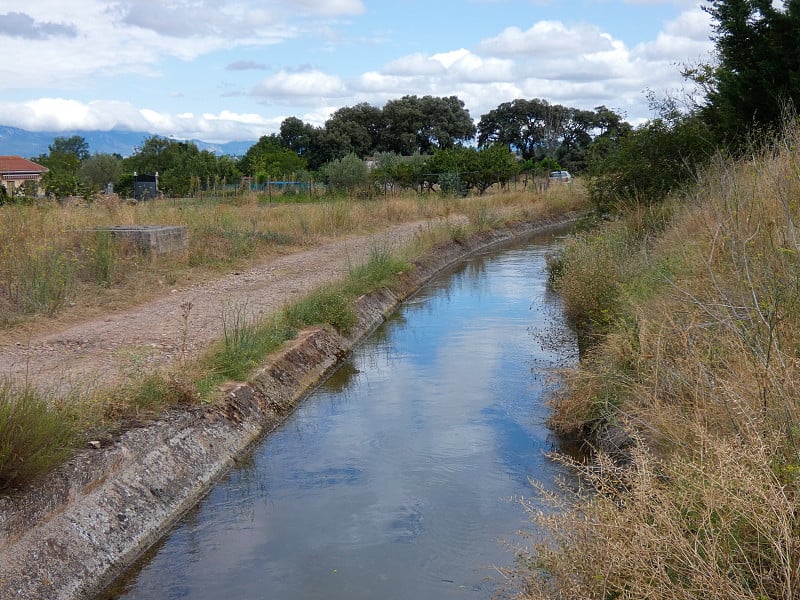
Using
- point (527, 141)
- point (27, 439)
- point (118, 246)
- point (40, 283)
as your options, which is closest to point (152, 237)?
point (118, 246)

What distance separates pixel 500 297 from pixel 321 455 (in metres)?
9.57

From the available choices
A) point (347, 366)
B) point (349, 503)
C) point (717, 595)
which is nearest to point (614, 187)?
point (347, 366)

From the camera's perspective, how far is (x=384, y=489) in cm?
762

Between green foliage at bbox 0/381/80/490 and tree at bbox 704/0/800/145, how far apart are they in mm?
12171

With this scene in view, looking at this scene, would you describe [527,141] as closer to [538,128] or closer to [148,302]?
[538,128]

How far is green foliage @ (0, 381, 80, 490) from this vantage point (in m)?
5.81

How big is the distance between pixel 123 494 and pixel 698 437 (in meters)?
4.32

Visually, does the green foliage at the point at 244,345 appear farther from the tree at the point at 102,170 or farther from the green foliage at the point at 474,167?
the tree at the point at 102,170

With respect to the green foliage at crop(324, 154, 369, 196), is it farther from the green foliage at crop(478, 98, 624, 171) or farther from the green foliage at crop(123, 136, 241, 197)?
the green foliage at crop(478, 98, 624, 171)

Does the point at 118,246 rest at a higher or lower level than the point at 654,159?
lower

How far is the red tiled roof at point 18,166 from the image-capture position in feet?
225

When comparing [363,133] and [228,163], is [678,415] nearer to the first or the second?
[228,163]

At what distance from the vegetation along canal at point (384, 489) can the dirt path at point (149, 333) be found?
1.63m

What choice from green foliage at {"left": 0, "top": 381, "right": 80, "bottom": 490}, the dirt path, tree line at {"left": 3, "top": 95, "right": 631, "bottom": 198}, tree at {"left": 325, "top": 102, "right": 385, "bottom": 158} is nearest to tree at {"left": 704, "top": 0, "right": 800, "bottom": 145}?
the dirt path
